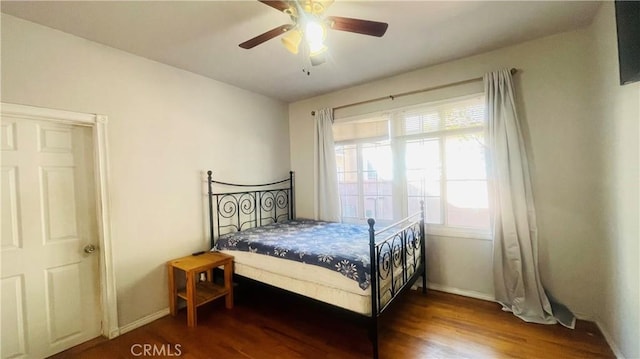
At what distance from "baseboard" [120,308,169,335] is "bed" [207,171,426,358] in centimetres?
79

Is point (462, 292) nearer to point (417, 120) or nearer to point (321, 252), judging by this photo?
point (321, 252)

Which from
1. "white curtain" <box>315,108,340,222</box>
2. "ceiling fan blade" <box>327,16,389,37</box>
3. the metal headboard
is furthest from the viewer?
"white curtain" <box>315,108,340,222</box>

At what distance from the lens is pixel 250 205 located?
→ 368 centimetres

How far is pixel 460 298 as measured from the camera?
2869 mm

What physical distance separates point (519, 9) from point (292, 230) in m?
2.94

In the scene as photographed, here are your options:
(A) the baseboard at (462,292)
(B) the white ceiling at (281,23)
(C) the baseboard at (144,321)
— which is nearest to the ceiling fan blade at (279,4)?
(B) the white ceiling at (281,23)

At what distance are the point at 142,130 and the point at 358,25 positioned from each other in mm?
2246

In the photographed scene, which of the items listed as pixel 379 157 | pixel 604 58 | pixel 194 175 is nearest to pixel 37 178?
pixel 194 175

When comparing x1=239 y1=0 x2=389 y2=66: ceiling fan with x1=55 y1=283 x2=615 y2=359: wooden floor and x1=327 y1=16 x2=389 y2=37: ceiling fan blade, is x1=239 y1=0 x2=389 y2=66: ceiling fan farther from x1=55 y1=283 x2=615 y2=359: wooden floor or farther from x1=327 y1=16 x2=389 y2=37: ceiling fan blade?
x1=55 y1=283 x2=615 y2=359: wooden floor

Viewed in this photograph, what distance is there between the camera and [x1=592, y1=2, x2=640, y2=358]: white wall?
1.67 meters

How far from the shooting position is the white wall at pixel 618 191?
167cm

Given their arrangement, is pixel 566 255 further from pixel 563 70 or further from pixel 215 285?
pixel 215 285

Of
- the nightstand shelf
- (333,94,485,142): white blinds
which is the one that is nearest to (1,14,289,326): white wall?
the nightstand shelf

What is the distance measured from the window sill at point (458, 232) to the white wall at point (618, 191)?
874 millimetres
